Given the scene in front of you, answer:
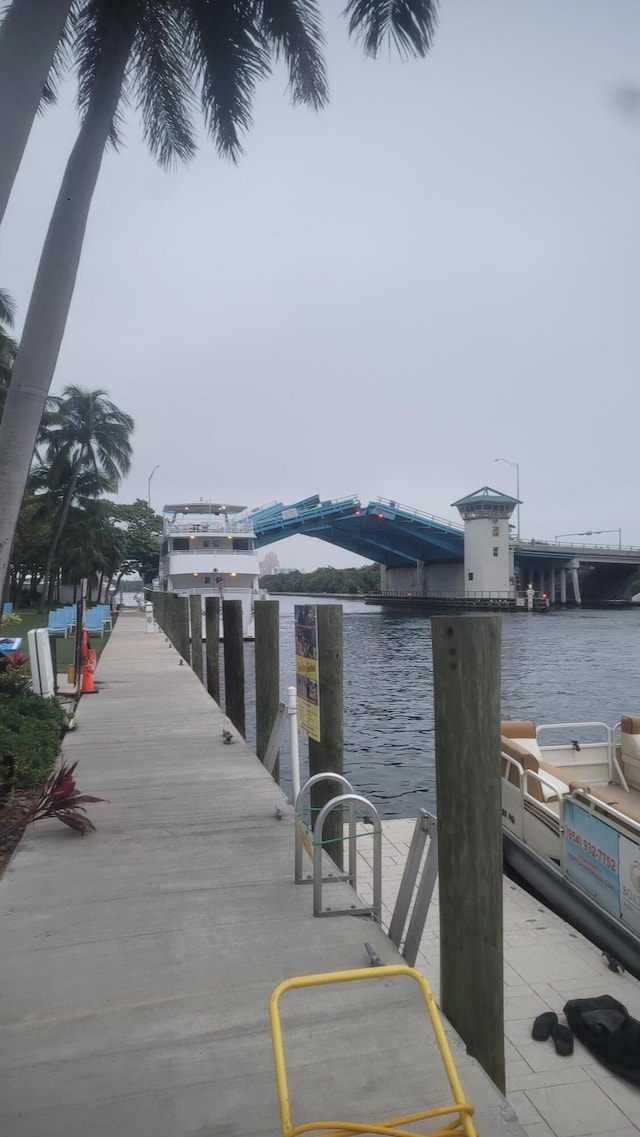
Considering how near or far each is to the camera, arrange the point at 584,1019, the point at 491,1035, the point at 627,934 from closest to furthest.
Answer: the point at 491,1035
the point at 584,1019
the point at 627,934

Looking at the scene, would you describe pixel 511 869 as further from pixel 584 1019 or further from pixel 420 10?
pixel 420 10

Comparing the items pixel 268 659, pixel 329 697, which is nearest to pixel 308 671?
pixel 329 697

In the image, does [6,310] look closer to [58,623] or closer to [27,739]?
[58,623]

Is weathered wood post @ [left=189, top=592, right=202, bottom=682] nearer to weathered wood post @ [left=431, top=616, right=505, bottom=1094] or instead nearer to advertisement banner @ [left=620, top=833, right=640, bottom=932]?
advertisement banner @ [left=620, top=833, right=640, bottom=932]

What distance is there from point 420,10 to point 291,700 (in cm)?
888

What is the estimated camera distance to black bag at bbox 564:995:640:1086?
14.3ft

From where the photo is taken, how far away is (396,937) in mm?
3662

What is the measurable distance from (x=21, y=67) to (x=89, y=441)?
4649 centimetres

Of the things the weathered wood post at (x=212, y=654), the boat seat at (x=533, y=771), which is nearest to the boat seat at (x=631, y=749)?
the boat seat at (x=533, y=771)

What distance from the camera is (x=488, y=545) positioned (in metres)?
64.8

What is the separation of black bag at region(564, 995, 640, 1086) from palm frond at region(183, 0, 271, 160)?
38.0 feet

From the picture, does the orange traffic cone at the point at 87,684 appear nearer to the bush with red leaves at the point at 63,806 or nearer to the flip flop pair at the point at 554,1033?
the bush with red leaves at the point at 63,806

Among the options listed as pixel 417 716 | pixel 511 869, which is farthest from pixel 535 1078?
pixel 417 716

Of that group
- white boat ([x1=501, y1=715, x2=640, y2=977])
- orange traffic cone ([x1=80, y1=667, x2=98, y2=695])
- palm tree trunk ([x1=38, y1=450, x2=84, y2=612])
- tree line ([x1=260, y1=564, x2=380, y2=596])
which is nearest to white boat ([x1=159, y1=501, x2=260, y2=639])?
palm tree trunk ([x1=38, y1=450, x2=84, y2=612])
